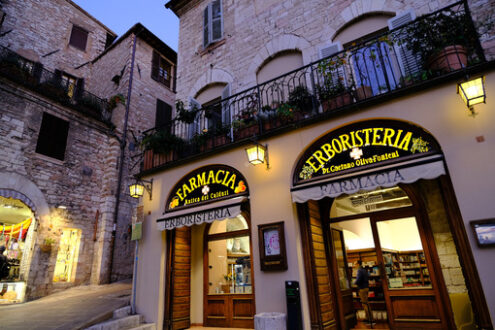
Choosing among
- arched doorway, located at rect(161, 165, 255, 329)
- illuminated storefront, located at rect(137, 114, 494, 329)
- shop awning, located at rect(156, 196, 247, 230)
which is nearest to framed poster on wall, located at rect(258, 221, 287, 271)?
illuminated storefront, located at rect(137, 114, 494, 329)

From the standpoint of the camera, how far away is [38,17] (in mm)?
14953

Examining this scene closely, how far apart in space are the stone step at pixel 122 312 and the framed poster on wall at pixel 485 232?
6781 mm

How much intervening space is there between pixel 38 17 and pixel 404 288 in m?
18.9

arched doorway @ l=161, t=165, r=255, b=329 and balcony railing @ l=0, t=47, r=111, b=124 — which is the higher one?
balcony railing @ l=0, t=47, r=111, b=124

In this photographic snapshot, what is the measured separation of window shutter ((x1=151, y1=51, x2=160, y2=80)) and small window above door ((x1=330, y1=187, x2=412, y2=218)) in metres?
13.5

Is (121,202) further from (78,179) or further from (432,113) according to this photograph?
(432,113)

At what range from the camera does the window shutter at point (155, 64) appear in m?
16.5

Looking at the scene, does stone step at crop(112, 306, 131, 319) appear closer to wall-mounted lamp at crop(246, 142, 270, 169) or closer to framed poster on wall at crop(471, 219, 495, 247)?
wall-mounted lamp at crop(246, 142, 270, 169)

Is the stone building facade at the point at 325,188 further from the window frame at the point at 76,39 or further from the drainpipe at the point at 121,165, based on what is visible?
the window frame at the point at 76,39

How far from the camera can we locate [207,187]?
22.4ft

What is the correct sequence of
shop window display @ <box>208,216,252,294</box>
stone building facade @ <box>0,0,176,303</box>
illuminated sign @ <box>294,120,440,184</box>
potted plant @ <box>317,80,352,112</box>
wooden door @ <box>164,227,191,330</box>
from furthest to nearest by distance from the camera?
stone building facade @ <box>0,0,176,303</box> → shop window display @ <box>208,216,252,294</box> → wooden door @ <box>164,227,191,330</box> → potted plant @ <box>317,80,352,112</box> → illuminated sign @ <box>294,120,440,184</box>

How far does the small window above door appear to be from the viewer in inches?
230

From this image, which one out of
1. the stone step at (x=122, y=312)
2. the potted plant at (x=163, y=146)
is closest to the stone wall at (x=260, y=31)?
the potted plant at (x=163, y=146)

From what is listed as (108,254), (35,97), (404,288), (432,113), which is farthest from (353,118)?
(35,97)
